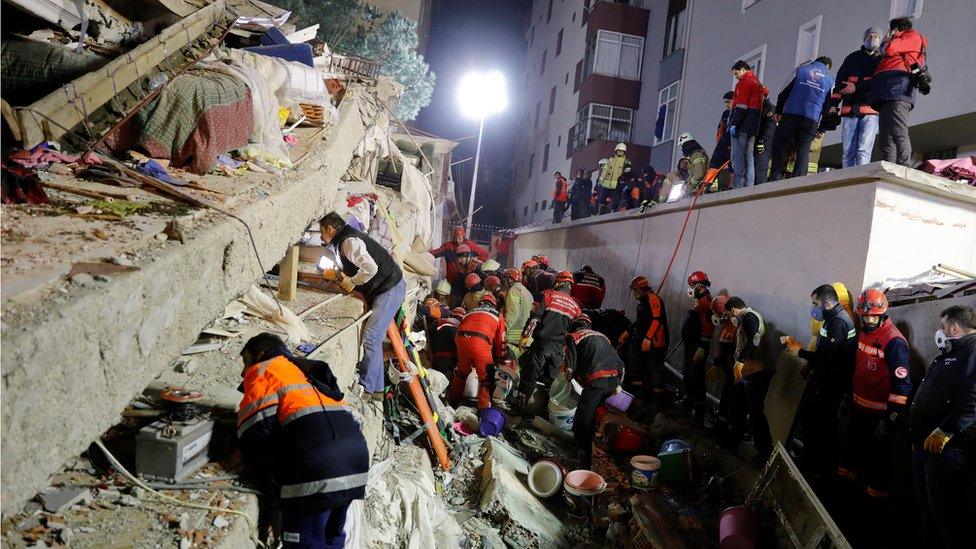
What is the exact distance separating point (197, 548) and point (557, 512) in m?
4.18

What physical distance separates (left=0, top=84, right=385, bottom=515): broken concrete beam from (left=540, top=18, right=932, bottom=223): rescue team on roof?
255 inches

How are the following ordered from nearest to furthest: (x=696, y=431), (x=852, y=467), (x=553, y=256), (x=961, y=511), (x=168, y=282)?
(x=168, y=282) < (x=961, y=511) < (x=852, y=467) < (x=696, y=431) < (x=553, y=256)

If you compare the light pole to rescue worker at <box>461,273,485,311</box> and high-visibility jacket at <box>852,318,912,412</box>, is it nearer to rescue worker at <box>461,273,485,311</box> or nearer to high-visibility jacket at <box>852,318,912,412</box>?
rescue worker at <box>461,273,485,311</box>

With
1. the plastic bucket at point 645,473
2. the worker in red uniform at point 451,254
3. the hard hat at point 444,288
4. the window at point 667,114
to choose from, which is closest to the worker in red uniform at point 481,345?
the plastic bucket at point 645,473

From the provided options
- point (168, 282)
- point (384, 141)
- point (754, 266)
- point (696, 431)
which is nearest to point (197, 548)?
point (168, 282)

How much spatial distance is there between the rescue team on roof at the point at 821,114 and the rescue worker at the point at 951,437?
9.35 feet

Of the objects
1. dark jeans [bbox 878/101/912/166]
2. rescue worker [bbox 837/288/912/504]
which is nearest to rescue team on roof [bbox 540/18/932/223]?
dark jeans [bbox 878/101/912/166]

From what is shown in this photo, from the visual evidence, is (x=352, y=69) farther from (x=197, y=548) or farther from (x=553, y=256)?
(x=197, y=548)

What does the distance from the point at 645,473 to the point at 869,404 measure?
7.00 feet

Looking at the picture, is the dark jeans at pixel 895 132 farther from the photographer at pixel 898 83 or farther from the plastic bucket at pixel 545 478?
the plastic bucket at pixel 545 478

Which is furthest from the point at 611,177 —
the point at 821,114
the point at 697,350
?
the point at 697,350

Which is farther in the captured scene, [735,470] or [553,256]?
[553,256]

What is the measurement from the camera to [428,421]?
5.61 metres

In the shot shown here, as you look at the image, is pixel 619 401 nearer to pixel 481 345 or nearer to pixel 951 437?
pixel 481 345
